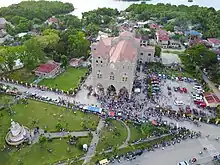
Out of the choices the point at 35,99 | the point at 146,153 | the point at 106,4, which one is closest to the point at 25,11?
the point at 106,4

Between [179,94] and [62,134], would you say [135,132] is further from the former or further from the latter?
[179,94]

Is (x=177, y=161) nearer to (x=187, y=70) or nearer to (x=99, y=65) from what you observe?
(x=99, y=65)

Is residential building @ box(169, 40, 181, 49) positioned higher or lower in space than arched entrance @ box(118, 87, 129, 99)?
higher

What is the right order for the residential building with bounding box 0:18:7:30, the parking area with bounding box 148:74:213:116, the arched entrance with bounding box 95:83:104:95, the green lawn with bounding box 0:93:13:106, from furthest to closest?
1. the residential building with bounding box 0:18:7:30
2. the arched entrance with bounding box 95:83:104:95
3. the parking area with bounding box 148:74:213:116
4. the green lawn with bounding box 0:93:13:106

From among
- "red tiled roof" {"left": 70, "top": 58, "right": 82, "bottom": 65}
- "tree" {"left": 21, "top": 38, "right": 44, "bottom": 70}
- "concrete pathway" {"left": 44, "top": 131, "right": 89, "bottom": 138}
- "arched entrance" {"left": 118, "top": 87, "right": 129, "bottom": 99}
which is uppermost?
"tree" {"left": 21, "top": 38, "right": 44, "bottom": 70}

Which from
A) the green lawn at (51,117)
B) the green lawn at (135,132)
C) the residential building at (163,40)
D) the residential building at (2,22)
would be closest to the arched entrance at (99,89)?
the green lawn at (51,117)

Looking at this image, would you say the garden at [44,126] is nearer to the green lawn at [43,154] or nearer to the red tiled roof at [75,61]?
the green lawn at [43,154]

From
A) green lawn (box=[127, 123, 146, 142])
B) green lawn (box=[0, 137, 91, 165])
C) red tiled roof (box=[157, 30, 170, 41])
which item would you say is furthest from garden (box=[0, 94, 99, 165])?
red tiled roof (box=[157, 30, 170, 41])

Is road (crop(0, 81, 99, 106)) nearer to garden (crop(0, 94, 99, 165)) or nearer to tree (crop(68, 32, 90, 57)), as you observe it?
garden (crop(0, 94, 99, 165))
